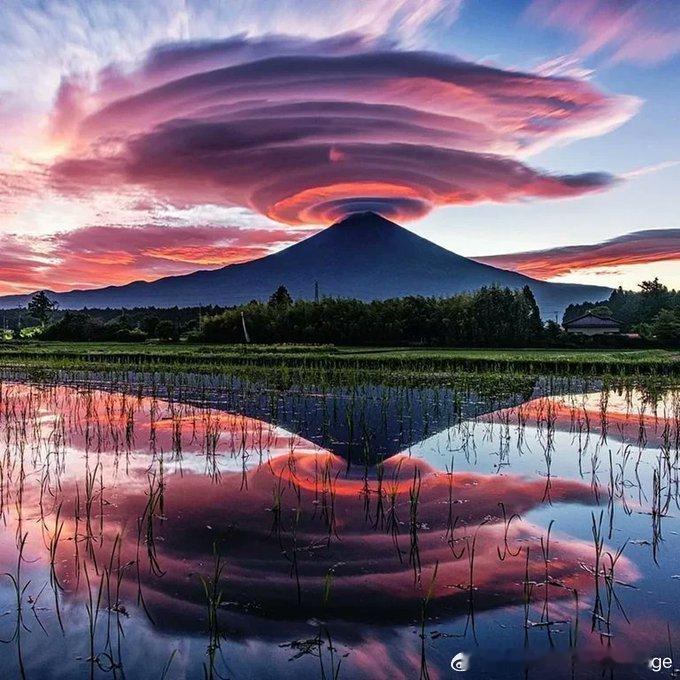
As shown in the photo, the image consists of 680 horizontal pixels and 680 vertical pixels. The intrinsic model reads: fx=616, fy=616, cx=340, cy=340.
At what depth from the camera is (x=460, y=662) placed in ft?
13.4

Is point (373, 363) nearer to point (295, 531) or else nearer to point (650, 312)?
point (295, 531)

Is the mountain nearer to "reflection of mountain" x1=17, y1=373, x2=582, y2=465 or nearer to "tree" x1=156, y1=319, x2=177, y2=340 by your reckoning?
"tree" x1=156, y1=319, x2=177, y2=340

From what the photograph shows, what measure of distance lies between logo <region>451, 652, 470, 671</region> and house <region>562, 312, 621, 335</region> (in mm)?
71446

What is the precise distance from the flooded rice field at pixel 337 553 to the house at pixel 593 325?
212ft

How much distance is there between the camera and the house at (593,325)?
237ft

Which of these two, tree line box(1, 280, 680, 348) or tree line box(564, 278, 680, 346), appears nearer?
tree line box(564, 278, 680, 346)

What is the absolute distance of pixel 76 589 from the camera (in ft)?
16.7

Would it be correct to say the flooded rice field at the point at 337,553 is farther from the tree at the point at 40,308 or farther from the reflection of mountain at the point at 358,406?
the tree at the point at 40,308

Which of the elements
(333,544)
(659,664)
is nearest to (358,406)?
(333,544)

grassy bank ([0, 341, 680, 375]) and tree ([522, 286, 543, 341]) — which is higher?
tree ([522, 286, 543, 341])

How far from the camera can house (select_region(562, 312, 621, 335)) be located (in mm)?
72312

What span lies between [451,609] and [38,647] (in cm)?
298

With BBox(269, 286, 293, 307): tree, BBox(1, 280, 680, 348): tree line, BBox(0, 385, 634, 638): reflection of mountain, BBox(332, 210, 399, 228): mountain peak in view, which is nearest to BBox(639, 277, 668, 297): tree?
BBox(1, 280, 680, 348): tree line

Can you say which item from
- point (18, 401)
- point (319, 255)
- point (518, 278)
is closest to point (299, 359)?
point (18, 401)
